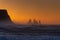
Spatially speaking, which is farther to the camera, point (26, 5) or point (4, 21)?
point (26, 5)

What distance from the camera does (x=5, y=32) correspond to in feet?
5.46

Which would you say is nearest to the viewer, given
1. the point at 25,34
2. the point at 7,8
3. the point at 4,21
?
the point at 25,34

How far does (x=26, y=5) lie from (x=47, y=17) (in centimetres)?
36

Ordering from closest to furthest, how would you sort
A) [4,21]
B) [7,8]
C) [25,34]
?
[25,34]
[4,21]
[7,8]

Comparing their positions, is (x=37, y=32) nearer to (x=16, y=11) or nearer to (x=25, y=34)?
(x=25, y=34)

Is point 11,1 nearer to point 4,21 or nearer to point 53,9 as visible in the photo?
point 4,21

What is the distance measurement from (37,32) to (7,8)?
2.94ft

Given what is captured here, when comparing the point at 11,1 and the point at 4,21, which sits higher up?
the point at 11,1

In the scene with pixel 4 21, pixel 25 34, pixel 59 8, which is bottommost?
pixel 25 34

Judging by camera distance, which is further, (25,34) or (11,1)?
(11,1)

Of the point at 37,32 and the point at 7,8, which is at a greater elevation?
the point at 7,8

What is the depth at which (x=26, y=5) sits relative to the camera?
8.12 ft

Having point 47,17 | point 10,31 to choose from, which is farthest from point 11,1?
point 10,31

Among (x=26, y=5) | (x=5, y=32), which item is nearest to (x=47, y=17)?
(x=26, y=5)
